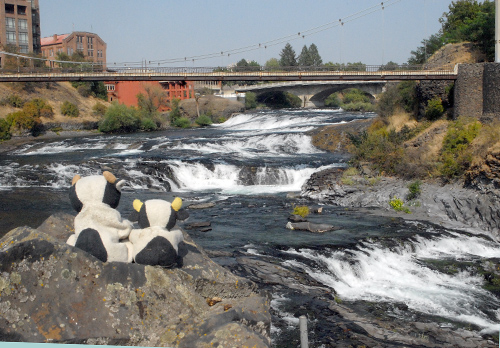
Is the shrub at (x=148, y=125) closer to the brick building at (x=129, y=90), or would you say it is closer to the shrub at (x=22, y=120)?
the brick building at (x=129, y=90)

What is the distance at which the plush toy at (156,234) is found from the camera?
3947 mm

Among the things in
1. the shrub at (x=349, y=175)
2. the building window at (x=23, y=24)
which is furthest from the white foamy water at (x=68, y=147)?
the building window at (x=23, y=24)

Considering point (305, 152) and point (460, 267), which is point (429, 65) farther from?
point (460, 267)

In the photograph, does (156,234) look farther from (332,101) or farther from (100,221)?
(332,101)

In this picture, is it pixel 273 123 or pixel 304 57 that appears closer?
pixel 273 123

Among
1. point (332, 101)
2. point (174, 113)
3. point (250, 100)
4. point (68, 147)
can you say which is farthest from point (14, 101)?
point (332, 101)

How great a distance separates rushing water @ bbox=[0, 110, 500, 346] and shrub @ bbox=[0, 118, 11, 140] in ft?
14.7

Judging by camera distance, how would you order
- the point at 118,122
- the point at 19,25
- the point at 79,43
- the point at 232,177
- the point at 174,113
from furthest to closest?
the point at 19,25 → the point at 174,113 → the point at 118,122 → the point at 79,43 → the point at 232,177

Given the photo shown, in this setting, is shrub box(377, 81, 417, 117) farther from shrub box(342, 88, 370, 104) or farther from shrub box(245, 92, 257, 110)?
shrub box(245, 92, 257, 110)

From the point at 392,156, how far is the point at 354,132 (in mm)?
8862

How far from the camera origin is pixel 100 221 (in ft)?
13.2

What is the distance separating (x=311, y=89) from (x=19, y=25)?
2927 centimetres

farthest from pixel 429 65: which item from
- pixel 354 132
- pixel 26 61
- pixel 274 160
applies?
pixel 26 61

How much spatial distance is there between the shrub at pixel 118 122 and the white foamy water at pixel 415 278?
1114 inches
